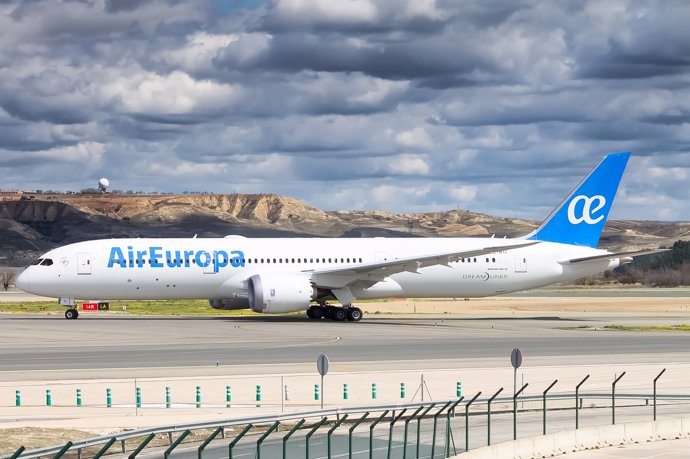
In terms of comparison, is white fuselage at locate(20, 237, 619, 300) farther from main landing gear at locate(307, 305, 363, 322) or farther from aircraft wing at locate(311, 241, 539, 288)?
aircraft wing at locate(311, 241, 539, 288)

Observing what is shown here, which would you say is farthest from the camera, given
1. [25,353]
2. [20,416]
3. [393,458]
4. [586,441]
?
[25,353]

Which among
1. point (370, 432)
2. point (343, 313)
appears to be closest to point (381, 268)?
point (343, 313)

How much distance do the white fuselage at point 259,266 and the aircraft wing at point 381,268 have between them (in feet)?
4.18

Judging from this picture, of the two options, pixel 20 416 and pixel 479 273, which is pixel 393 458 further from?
pixel 479 273

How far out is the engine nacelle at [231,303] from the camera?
68000 millimetres

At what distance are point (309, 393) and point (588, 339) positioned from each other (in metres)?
23.8

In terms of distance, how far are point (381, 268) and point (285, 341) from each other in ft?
42.8

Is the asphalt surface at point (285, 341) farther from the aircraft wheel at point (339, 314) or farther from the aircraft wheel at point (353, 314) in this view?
the aircraft wheel at point (339, 314)

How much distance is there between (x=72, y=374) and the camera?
4062 centimetres

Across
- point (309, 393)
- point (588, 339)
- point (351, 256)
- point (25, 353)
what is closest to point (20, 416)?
point (309, 393)

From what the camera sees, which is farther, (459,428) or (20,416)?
(20,416)

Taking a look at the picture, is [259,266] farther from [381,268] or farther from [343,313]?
[381,268]

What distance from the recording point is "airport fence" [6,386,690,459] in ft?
66.3

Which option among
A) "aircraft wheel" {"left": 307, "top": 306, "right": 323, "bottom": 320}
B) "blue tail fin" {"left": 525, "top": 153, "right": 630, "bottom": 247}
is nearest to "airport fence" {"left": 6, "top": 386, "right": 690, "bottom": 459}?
"aircraft wheel" {"left": 307, "top": 306, "right": 323, "bottom": 320}
